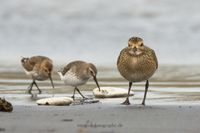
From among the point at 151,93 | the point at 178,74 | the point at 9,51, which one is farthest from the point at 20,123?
the point at 9,51

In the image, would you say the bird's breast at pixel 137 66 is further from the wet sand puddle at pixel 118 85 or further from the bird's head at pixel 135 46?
the wet sand puddle at pixel 118 85

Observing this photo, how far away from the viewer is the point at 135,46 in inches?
442

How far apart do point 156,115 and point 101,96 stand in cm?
324

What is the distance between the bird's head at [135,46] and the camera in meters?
11.2

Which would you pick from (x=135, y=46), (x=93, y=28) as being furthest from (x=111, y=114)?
(x=93, y=28)

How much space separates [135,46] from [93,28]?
1089 cm

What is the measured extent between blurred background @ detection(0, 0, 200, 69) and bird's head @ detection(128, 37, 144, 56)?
803 centimetres

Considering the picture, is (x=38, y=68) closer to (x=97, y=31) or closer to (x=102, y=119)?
(x=97, y=31)

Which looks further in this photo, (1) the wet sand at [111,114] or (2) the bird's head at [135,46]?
(2) the bird's head at [135,46]

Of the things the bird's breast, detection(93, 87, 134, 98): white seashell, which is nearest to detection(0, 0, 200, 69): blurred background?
detection(93, 87, 134, 98): white seashell

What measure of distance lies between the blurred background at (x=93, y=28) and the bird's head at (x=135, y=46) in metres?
8.03

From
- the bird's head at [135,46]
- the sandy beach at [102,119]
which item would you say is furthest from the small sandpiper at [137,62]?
the sandy beach at [102,119]

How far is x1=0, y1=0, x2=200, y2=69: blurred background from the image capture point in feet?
67.1

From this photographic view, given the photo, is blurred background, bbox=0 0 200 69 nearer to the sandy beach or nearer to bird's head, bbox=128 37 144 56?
bird's head, bbox=128 37 144 56
